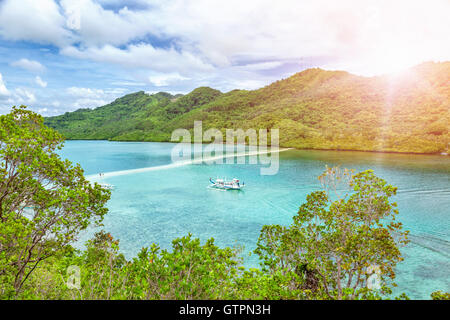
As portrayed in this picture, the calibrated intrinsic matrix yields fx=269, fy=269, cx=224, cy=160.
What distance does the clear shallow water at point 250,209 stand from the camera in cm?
2247

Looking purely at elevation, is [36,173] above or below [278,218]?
above

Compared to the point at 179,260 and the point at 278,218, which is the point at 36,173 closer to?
the point at 179,260

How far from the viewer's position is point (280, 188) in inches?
1866

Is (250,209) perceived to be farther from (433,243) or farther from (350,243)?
(350,243)

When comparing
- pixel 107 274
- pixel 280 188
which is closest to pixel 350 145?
pixel 280 188

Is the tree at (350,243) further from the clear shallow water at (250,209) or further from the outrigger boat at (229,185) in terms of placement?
the outrigger boat at (229,185)

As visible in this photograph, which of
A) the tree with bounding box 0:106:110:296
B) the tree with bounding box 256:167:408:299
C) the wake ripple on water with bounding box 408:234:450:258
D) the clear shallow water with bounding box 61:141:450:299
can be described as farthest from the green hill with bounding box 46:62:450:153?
the tree with bounding box 0:106:110:296

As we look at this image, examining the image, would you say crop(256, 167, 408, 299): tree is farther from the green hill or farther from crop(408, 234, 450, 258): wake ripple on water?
the green hill

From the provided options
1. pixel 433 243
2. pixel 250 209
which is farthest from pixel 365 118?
pixel 433 243

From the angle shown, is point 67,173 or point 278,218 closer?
point 67,173

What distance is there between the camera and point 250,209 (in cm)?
3709

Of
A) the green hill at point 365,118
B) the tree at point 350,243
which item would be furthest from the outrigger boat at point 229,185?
the green hill at point 365,118
